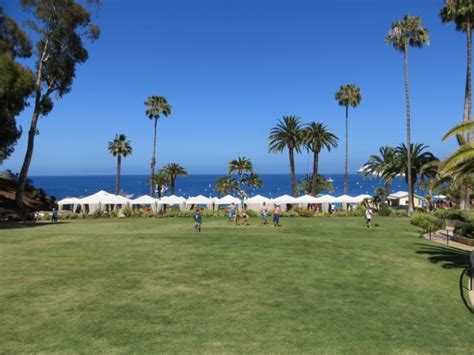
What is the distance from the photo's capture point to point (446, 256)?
18328 millimetres

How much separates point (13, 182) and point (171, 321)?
50941 mm

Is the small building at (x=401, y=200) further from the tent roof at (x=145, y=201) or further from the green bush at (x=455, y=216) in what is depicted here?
the tent roof at (x=145, y=201)

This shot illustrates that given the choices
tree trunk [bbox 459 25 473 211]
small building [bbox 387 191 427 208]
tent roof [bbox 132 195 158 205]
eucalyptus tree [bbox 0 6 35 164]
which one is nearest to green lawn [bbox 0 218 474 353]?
eucalyptus tree [bbox 0 6 35 164]

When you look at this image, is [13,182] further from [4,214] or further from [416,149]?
[416,149]

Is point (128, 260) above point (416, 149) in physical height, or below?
below

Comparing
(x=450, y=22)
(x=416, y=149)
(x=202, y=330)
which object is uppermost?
(x=450, y=22)

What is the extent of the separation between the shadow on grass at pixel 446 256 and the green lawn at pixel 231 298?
0.32ft

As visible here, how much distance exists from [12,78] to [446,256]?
29375 mm

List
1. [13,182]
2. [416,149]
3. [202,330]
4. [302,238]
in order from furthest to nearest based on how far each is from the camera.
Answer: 1. [13,182]
2. [416,149]
3. [302,238]
4. [202,330]

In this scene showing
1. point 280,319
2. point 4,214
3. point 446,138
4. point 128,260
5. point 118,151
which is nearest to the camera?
point 280,319

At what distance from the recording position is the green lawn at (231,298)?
860 centimetres

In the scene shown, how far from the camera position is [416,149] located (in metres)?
46.7

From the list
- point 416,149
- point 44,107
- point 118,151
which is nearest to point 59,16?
point 44,107

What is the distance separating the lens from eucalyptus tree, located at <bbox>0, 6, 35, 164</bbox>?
93.8 feet
